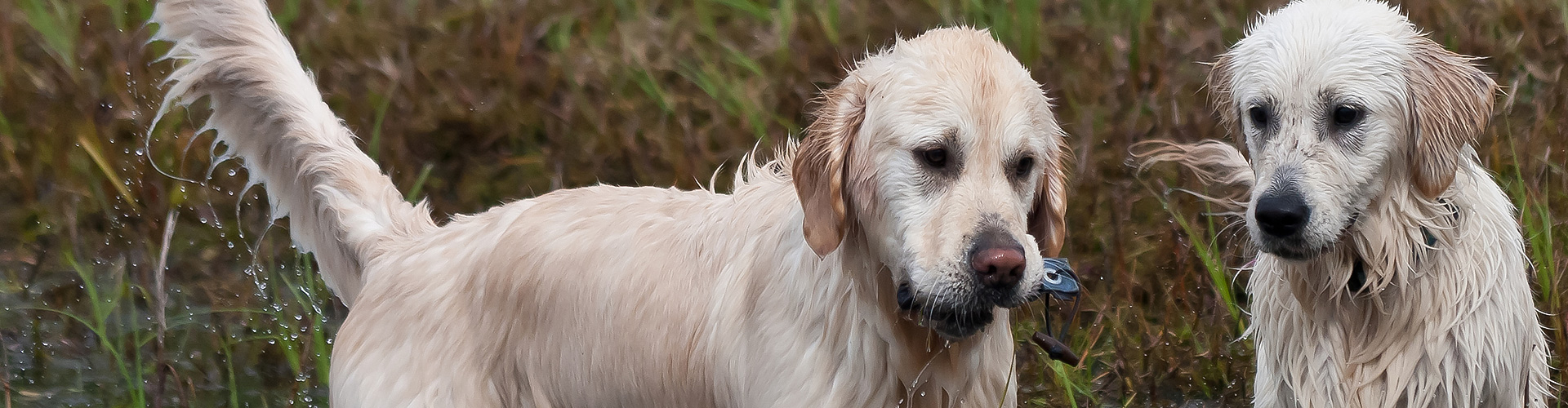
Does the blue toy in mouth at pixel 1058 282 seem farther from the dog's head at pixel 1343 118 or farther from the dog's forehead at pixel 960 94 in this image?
the dog's head at pixel 1343 118

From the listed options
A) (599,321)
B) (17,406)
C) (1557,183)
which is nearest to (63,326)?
(17,406)

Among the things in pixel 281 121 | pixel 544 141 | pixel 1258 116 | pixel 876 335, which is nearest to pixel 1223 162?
pixel 1258 116

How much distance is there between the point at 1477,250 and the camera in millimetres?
3729

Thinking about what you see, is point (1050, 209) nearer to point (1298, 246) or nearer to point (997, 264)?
point (997, 264)

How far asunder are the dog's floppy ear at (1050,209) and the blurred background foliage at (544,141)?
63.1 inches

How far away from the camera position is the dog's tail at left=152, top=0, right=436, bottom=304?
4070 millimetres

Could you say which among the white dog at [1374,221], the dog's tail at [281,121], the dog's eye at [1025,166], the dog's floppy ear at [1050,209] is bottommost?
the white dog at [1374,221]

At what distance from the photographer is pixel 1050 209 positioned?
323 cm

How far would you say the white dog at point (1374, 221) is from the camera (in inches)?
140

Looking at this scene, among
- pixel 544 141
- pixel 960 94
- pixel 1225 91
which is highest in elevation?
pixel 544 141

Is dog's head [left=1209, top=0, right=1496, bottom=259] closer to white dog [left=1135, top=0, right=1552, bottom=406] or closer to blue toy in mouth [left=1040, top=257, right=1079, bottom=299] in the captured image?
white dog [left=1135, top=0, right=1552, bottom=406]

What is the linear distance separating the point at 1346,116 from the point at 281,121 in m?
2.54

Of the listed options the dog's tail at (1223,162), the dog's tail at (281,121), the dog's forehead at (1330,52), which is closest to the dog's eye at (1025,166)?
the dog's forehead at (1330,52)

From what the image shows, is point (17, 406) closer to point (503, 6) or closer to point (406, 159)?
point (406, 159)
